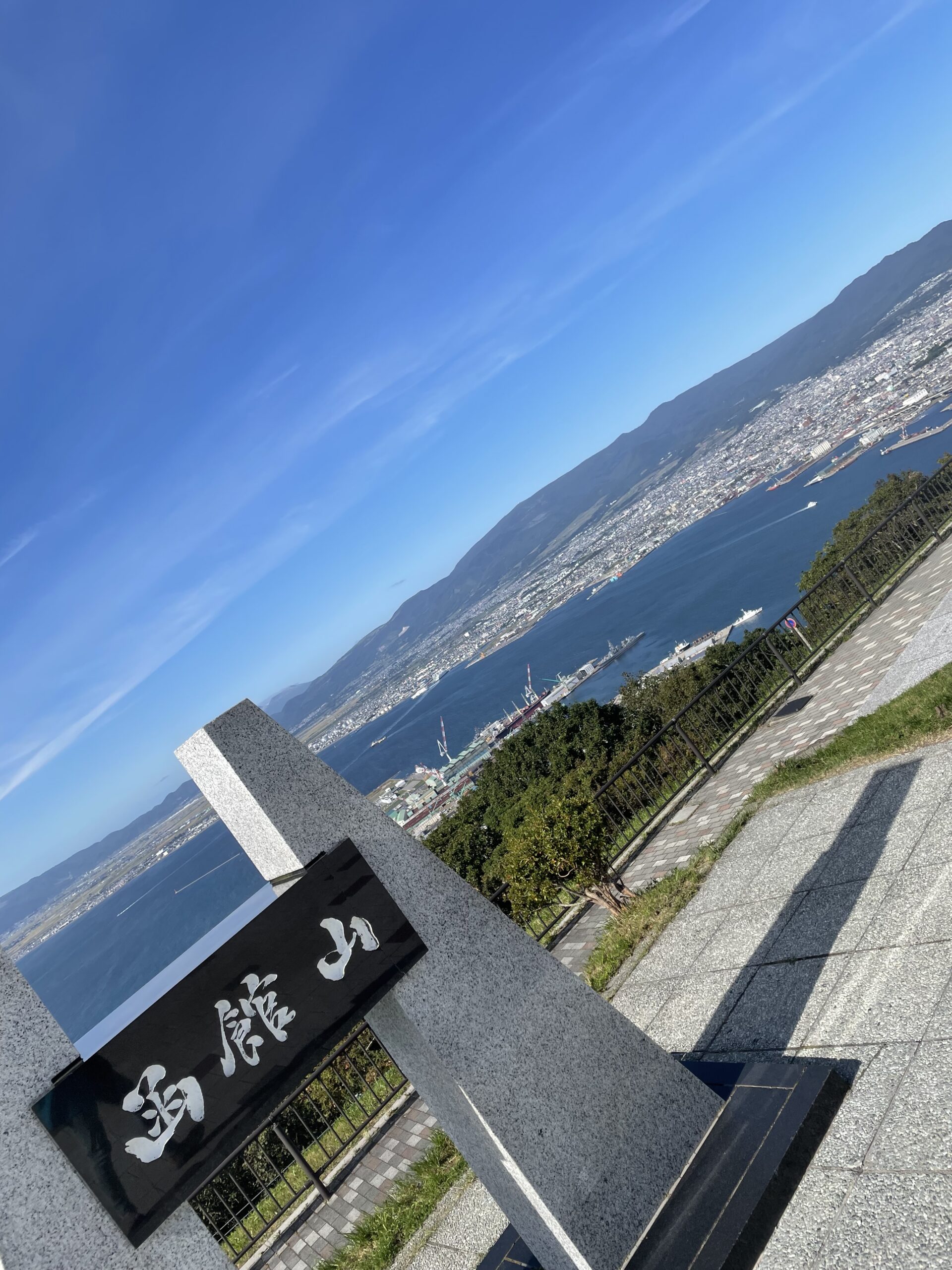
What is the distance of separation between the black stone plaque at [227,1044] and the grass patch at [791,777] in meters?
3.62

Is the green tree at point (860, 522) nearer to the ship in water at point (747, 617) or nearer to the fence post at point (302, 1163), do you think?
the fence post at point (302, 1163)

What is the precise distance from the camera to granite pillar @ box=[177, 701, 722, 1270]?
10.7ft

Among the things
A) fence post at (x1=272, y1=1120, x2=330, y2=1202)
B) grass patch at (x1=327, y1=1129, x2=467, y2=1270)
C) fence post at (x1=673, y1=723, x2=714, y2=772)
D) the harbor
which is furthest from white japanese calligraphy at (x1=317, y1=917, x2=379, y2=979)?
→ the harbor

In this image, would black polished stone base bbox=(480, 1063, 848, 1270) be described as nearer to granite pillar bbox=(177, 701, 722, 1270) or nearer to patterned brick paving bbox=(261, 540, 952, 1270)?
granite pillar bbox=(177, 701, 722, 1270)

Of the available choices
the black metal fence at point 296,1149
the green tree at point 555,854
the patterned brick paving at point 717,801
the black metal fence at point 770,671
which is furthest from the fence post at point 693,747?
the black metal fence at point 296,1149

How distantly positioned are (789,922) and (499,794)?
68.0ft

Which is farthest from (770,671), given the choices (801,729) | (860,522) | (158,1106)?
(860,522)

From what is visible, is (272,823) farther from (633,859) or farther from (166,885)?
(166,885)

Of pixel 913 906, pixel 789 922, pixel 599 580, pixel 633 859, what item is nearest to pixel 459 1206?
pixel 789 922

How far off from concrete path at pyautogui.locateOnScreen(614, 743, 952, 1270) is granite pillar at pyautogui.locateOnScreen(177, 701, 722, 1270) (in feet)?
2.29

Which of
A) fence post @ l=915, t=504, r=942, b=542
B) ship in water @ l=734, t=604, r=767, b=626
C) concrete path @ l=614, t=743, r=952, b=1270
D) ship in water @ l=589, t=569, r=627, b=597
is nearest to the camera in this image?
concrete path @ l=614, t=743, r=952, b=1270

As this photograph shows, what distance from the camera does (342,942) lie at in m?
3.23

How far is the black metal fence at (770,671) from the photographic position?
9492mm

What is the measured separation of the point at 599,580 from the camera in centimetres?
13962
